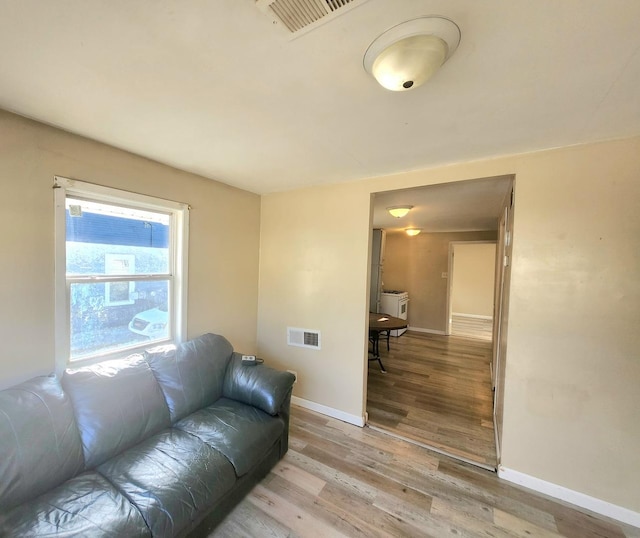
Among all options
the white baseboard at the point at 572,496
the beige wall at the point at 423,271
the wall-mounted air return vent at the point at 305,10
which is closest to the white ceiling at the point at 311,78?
the wall-mounted air return vent at the point at 305,10

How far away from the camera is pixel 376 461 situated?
6.97 ft

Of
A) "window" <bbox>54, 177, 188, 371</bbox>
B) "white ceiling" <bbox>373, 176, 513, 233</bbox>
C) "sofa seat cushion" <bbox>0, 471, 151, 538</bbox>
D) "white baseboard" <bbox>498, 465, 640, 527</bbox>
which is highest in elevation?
"white ceiling" <bbox>373, 176, 513, 233</bbox>

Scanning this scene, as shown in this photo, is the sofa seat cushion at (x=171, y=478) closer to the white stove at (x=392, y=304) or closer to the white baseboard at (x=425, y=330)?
the white stove at (x=392, y=304)

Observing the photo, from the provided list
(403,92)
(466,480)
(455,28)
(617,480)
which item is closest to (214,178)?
(403,92)

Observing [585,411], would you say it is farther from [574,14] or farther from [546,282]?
[574,14]

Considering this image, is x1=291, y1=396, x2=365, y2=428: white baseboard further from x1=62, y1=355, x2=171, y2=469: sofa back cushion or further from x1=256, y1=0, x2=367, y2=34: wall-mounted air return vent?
x1=256, y1=0, x2=367, y2=34: wall-mounted air return vent

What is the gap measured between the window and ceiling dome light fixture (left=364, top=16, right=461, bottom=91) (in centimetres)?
202

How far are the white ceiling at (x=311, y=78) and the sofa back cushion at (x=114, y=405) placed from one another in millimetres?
1577

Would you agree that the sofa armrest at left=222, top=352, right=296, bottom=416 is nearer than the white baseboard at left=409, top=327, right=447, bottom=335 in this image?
Yes

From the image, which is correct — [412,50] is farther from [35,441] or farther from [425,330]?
[425,330]

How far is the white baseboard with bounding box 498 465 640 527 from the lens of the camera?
162cm

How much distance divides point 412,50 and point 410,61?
0.11ft

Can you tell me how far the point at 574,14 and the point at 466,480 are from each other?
8.60 feet

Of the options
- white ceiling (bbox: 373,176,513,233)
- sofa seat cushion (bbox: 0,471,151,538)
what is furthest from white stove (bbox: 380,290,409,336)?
sofa seat cushion (bbox: 0,471,151,538)
